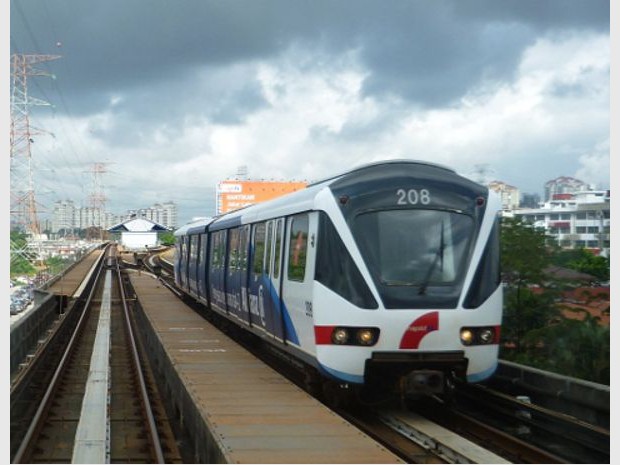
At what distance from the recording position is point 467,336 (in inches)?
414

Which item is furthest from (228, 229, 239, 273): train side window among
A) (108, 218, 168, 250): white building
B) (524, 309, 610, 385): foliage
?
(108, 218, 168, 250): white building

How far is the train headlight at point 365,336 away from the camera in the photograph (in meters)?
10.3

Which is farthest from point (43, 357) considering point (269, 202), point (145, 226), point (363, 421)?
point (145, 226)

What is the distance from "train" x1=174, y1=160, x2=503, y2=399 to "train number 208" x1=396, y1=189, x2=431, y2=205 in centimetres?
1

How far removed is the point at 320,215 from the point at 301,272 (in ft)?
3.63

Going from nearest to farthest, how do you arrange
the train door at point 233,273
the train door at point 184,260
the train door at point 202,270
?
the train door at point 233,273
the train door at point 202,270
the train door at point 184,260

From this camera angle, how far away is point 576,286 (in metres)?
13.0

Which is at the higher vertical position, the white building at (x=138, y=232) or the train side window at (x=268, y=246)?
the white building at (x=138, y=232)

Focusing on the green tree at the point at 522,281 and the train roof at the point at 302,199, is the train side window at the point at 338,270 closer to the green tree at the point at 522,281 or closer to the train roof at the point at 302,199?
the train roof at the point at 302,199

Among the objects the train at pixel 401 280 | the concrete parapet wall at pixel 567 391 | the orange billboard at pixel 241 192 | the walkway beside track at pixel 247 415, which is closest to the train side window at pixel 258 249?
the walkway beside track at pixel 247 415

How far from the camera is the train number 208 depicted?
35.3ft

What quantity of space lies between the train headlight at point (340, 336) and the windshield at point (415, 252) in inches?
23.8

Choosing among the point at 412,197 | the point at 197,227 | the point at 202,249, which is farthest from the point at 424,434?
the point at 197,227

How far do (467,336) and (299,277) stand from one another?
249 cm
